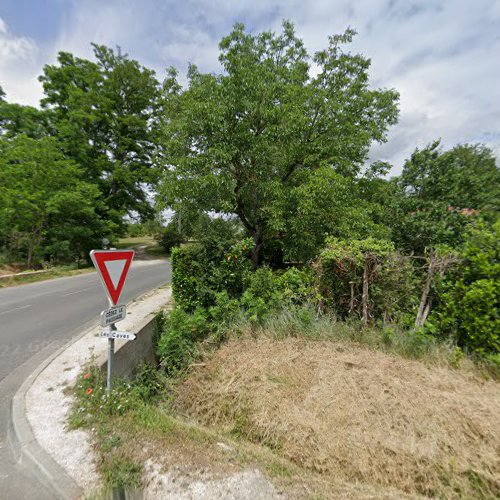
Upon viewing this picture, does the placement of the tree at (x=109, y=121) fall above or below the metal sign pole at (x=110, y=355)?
above

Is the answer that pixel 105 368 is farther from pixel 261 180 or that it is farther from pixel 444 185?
pixel 444 185

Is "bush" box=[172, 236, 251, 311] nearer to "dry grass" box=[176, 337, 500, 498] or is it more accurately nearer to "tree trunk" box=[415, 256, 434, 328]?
"dry grass" box=[176, 337, 500, 498]

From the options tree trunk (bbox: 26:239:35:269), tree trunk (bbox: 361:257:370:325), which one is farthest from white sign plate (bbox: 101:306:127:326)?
tree trunk (bbox: 26:239:35:269)

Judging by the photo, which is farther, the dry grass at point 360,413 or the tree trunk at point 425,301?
the tree trunk at point 425,301

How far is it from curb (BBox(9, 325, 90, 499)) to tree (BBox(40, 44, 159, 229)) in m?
19.9

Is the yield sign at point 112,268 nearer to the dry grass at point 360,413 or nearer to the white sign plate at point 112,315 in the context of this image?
the white sign plate at point 112,315

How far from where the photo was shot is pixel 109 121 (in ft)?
72.0

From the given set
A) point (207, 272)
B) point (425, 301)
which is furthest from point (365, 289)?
point (207, 272)

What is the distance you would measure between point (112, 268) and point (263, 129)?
23.1 feet

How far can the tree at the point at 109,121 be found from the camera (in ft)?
66.0

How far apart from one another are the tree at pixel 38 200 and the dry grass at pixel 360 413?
16993mm

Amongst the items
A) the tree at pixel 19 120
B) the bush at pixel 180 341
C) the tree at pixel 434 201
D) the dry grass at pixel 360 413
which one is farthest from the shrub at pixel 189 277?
the tree at pixel 19 120

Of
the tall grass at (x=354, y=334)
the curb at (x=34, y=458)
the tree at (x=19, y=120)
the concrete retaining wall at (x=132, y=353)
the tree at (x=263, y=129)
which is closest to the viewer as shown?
the curb at (x=34, y=458)

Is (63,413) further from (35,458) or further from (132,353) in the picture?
(132,353)
